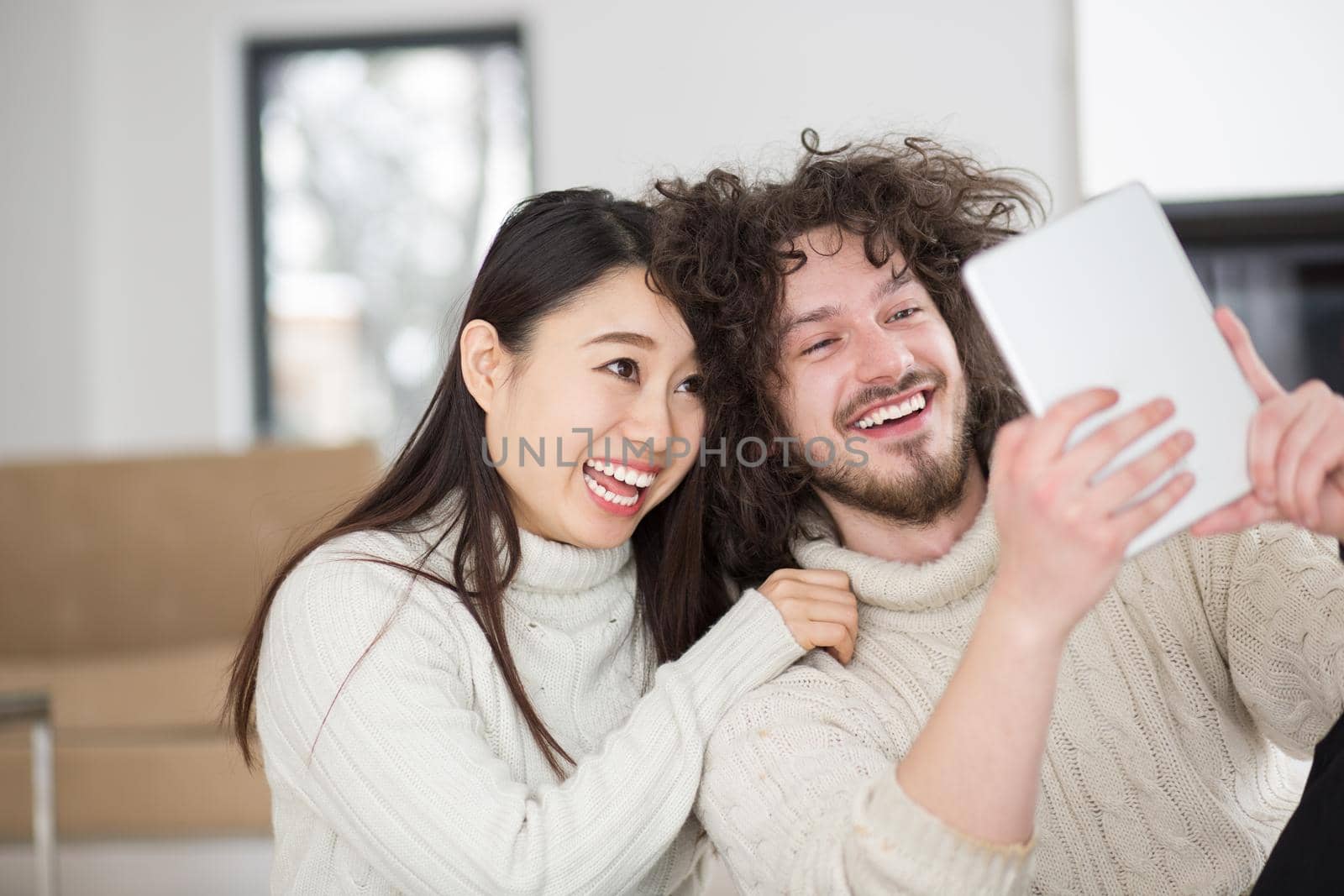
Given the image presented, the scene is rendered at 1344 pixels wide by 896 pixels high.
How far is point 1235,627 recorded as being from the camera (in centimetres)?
140

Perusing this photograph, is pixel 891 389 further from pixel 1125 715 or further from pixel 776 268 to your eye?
pixel 1125 715

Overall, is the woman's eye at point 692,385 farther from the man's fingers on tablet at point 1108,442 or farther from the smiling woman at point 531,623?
the man's fingers on tablet at point 1108,442

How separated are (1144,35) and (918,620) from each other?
9.38ft

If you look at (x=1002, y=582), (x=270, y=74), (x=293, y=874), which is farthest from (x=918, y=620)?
(x=270, y=74)

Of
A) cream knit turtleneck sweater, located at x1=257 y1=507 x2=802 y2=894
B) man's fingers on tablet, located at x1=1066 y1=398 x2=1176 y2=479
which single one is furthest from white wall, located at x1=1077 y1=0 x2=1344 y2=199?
man's fingers on tablet, located at x1=1066 y1=398 x2=1176 y2=479

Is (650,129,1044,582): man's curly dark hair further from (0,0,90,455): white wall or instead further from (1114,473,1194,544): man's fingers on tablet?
(0,0,90,455): white wall

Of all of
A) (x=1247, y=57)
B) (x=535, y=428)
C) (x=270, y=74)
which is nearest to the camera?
(x=535, y=428)

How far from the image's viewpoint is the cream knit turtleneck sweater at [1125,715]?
4.18ft

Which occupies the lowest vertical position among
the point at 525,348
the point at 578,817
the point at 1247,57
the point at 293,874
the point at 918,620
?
the point at 293,874

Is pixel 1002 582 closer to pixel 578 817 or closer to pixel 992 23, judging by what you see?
pixel 578 817

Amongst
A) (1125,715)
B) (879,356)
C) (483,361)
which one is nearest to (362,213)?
(483,361)

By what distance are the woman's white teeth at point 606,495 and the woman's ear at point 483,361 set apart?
16 cm

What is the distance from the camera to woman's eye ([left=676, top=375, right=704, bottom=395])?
159 cm

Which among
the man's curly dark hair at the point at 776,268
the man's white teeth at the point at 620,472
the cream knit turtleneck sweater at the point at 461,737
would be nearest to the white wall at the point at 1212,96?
the man's curly dark hair at the point at 776,268
